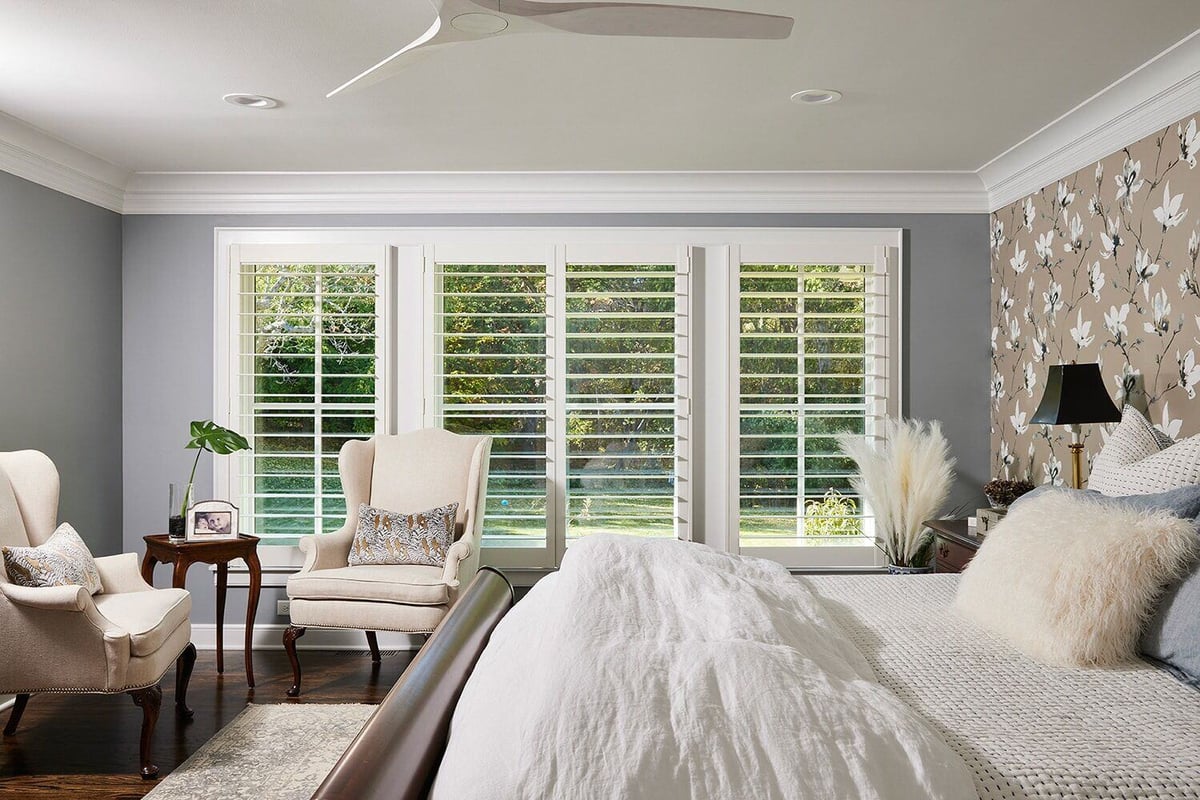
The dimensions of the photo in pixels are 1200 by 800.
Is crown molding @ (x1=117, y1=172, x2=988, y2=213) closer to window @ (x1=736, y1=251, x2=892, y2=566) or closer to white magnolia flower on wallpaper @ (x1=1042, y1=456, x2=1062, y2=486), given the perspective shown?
window @ (x1=736, y1=251, x2=892, y2=566)

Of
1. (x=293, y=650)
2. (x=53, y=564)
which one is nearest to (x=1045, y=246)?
(x=293, y=650)

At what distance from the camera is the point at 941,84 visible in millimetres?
3150

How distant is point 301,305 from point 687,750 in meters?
3.96

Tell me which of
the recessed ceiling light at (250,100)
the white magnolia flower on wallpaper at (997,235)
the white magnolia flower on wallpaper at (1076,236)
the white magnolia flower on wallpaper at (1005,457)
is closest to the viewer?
the recessed ceiling light at (250,100)

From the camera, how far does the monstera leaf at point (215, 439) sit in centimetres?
409

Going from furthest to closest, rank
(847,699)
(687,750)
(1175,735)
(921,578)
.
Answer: (921,578) → (1175,735) → (847,699) → (687,750)

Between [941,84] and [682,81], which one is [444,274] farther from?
[941,84]

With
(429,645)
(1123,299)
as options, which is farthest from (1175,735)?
(1123,299)

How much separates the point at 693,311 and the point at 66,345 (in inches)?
125

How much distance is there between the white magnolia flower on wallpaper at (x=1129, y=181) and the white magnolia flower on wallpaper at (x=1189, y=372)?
69 cm

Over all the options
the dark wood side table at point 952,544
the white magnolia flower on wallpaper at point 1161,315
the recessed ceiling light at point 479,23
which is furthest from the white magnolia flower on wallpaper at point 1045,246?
the recessed ceiling light at point 479,23

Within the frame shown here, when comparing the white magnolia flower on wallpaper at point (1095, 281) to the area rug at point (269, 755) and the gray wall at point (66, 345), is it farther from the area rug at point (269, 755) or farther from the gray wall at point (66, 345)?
the gray wall at point (66, 345)

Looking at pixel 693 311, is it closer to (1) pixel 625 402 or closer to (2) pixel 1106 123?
(1) pixel 625 402

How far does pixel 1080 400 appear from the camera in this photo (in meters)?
3.08
